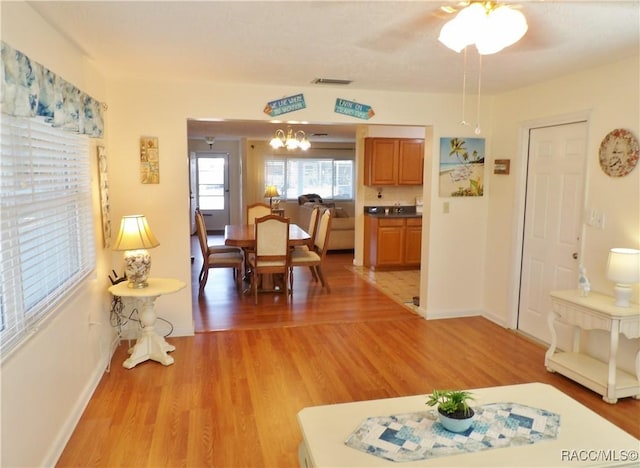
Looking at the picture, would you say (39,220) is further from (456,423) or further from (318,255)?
(318,255)

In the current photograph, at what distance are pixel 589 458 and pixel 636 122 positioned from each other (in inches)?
93.4

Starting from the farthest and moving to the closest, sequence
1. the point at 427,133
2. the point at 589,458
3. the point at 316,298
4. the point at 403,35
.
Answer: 1. the point at 316,298
2. the point at 427,133
3. the point at 403,35
4. the point at 589,458

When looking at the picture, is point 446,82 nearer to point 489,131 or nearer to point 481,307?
point 489,131

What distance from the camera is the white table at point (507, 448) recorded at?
1621mm

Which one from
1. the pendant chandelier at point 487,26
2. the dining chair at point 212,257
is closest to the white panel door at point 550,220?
the pendant chandelier at point 487,26

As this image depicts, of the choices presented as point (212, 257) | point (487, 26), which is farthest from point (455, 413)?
point (212, 257)

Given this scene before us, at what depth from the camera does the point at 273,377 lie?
3.31 meters

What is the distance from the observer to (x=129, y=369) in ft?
11.2

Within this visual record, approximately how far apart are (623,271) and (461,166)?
1.97 metres

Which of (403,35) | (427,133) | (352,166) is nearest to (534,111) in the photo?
(427,133)

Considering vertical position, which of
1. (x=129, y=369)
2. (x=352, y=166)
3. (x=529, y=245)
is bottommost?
(x=129, y=369)

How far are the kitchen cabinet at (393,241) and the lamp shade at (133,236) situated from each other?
4.08 m

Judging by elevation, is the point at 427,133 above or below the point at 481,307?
above

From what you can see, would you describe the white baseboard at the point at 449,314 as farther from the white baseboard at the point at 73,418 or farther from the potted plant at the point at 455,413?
the white baseboard at the point at 73,418
